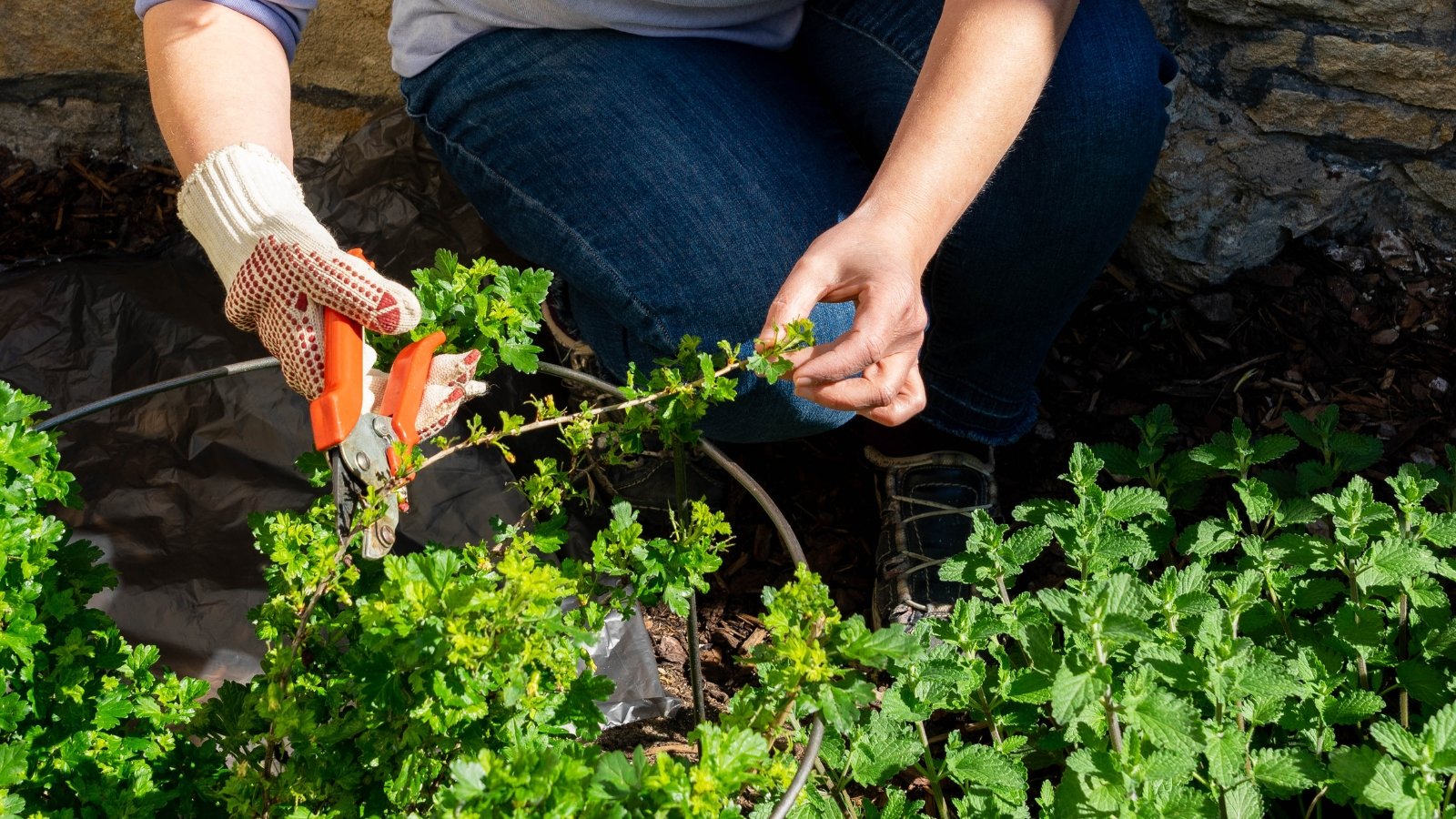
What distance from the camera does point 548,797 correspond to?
0.83 meters

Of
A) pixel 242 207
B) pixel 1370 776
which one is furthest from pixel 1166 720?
pixel 242 207

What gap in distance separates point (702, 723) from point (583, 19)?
1184mm

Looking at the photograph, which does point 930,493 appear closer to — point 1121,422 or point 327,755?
point 1121,422

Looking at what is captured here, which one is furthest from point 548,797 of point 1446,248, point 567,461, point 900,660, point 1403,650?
point 1446,248

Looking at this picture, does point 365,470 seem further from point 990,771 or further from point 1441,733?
point 1441,733

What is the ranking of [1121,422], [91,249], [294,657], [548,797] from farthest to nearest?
[91,249] < [1121,422] < [294,657] < [548,797]

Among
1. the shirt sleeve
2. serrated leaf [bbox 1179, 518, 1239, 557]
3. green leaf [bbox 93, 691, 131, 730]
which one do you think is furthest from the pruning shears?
serrated leaf [bbox 1179, 518, 1239, 557]

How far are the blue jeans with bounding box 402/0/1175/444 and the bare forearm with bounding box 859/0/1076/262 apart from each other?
27 cm

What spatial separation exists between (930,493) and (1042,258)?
1.42 feet

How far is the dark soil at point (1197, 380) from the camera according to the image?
6.47 feet

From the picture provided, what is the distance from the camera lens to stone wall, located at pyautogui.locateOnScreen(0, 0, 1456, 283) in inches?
75.4

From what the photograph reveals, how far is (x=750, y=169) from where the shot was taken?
1654mm

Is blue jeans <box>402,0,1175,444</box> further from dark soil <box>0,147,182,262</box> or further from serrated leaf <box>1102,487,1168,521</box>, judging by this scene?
dark soil <box>0,147,182,262</box>

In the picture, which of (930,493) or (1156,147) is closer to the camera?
(1156,147)
